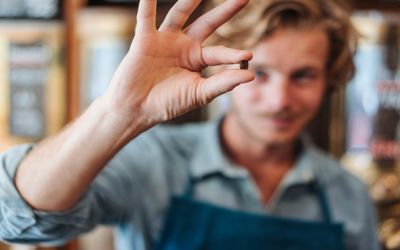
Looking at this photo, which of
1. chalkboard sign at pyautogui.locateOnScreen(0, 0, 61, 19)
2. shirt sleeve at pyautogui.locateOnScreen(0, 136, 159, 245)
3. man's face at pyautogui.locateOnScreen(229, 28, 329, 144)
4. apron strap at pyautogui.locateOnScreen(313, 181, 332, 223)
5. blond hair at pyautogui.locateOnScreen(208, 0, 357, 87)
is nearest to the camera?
shirt sleeve at pyautogui.locateOnScreen(0, 136, 159, 245)

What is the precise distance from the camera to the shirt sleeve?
86 centimetres

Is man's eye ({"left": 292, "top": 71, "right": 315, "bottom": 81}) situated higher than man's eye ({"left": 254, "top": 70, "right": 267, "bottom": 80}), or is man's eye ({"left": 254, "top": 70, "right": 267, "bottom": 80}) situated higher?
man's eye ({"left": 254, "top": 70, "right": 267, "bottom": 80})

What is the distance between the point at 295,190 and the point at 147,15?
85 centimetres

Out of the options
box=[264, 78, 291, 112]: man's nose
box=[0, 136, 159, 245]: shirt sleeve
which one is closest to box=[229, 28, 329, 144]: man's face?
box=[264, 78, 291, 112]: man's nose

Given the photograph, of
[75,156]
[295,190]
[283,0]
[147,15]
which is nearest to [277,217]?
[295,190]

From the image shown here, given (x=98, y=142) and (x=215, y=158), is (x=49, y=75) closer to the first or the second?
(x=215, y=158)

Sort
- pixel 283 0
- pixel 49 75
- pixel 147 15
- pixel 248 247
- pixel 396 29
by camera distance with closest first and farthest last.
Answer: pixel 147 15 → pixel 283 0 → pixel 248 247 → pixel 49 75 → pixel 396 29

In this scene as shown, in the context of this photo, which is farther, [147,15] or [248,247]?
[248,247]

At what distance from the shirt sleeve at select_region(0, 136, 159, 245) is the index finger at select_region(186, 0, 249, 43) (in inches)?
13.2

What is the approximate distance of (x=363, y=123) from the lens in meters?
2.09

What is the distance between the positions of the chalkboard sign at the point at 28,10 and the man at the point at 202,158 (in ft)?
2.23

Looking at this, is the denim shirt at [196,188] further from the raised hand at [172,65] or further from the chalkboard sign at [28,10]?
the chalkboard sign at [28,10]

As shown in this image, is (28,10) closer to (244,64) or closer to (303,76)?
(303,76)

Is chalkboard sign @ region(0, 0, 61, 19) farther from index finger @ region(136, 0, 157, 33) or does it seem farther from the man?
index finger @ region(136, 0, 157, 33)
